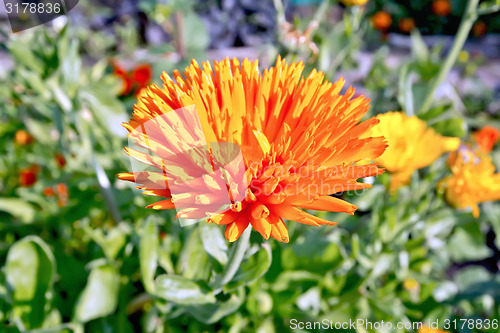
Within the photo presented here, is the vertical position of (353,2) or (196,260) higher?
(353,2)

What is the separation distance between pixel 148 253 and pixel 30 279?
12.8 inches

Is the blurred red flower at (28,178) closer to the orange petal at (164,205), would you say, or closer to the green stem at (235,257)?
the green stem at (235,257)

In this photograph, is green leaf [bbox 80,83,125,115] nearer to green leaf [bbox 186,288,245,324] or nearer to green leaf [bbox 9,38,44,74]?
green leaf [bbox 9,38,44,74]

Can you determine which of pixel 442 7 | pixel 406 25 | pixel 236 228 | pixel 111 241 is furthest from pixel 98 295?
pixel 442 7

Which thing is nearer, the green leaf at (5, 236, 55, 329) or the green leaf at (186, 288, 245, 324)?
the green leaf at (186, 288, 245, 324)

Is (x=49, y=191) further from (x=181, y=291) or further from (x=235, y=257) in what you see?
(x=235, y=257)

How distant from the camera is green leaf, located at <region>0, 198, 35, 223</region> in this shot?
1193mm

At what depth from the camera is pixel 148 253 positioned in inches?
33.2

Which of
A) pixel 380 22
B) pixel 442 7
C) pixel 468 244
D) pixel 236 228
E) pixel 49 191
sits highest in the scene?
pixel 442 7

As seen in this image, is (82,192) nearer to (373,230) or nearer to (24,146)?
(24,146)

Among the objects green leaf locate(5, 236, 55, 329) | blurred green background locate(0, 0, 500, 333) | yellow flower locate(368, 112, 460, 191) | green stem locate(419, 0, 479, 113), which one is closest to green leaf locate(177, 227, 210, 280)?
blurred green background locate(0, 0, 500, 333)

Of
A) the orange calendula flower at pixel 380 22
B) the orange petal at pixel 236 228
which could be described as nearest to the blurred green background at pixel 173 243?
the orange petal at pixel 236 228

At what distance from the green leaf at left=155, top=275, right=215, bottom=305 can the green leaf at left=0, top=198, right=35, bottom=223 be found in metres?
0.75

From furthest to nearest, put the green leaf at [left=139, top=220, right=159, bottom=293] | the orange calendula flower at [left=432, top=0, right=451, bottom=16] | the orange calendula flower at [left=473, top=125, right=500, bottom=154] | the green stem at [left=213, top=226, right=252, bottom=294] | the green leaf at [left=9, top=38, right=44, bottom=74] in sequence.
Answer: the orange calendula flower at [left=432, top=0, right=451, bottom=16]
the orange calendula flower at [left=473, top=125, right=500, bottom=154]
the green leaf at [left=9, top=38, right=44, bottom=74]
the green leaf at [left=139, top=220, right=159, bottom=293]
the green stem at [left=213, top=226, right=252, bottom=294]
